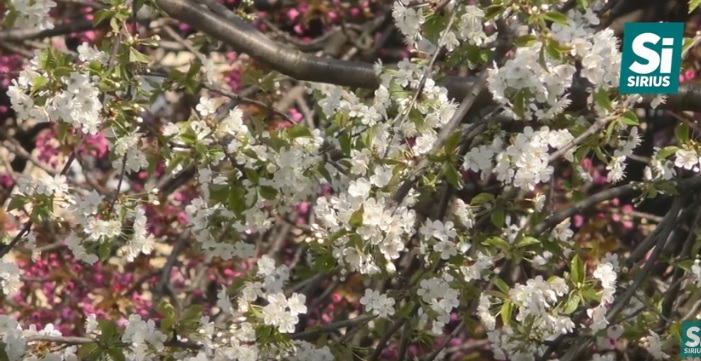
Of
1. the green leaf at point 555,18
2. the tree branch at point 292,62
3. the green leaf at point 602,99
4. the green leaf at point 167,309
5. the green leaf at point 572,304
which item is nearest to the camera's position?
the green leaf at point 555,18

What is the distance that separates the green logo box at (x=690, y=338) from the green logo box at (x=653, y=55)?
15.7 inches

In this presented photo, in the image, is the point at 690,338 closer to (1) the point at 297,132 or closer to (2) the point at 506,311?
(2) the point at 506,311

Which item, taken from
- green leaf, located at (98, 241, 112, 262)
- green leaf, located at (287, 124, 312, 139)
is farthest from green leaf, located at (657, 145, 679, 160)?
green leaf, located at (98, 241, 112, 262)

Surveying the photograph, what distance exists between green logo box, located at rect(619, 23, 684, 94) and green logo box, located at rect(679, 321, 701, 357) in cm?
40

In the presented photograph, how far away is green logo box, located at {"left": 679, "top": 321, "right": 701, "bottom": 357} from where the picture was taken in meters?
1.98

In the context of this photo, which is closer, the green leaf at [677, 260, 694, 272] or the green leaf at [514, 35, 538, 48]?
the green leaf at [514, 35, 538, 48]

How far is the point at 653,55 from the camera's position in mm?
Result: 1898

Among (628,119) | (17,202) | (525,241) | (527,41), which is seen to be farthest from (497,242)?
(17,202)

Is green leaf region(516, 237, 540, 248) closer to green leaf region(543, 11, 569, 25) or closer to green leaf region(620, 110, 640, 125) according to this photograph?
green leaf region(620, 110, 640, 125)

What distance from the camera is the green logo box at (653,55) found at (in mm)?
1832

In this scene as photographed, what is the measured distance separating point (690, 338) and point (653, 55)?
19.3 inches

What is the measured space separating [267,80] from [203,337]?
22.8 inches

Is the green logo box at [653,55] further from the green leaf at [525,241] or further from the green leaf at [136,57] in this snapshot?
the green leaf at [136,57]

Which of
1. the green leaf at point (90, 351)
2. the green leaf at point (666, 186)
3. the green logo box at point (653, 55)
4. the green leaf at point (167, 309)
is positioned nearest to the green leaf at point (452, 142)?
the green logo box at point (653, 55)
